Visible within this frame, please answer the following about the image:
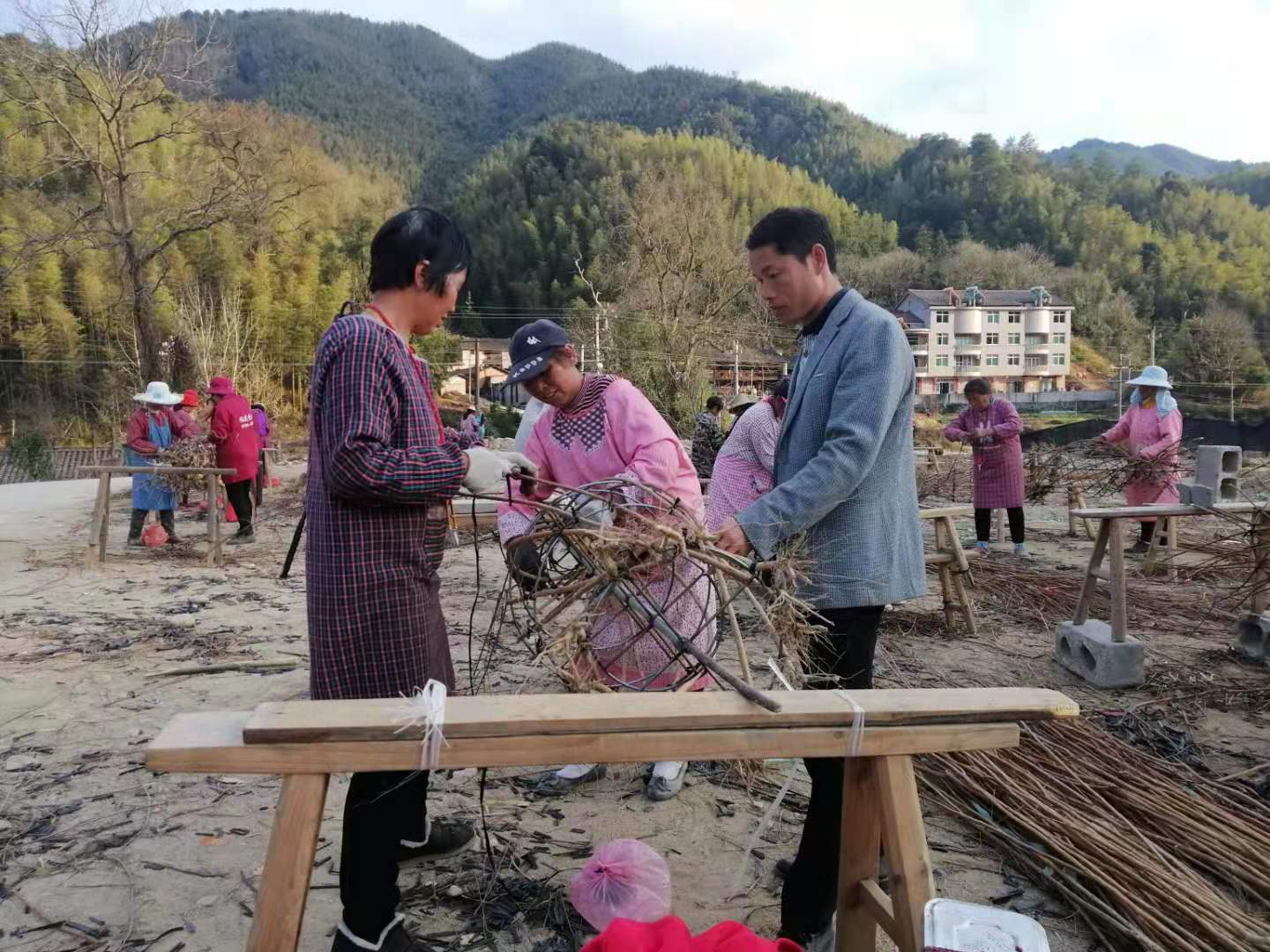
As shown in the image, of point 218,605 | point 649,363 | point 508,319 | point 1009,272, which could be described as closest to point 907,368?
point 218,605

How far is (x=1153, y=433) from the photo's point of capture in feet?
22.6

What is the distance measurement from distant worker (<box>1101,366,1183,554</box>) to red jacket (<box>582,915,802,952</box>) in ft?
21.0

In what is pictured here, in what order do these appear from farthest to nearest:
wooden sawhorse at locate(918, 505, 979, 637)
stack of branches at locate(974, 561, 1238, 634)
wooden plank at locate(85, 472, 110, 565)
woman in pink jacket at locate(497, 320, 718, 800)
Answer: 1. wooden plank at locate(85, 472, 110, 565)
2. stack of branches at locate(974, 561, 1238, 634)
3. wooden sawhorse at locate(918, 505, 979, 637)
4. woman in pink jacket at locate(497, 320, 718, 800)

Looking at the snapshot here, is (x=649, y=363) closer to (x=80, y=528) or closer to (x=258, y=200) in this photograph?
(x=258, y=200)

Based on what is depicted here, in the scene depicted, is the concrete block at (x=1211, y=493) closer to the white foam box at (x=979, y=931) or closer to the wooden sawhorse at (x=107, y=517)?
the white foam box at (x=979, y=931)

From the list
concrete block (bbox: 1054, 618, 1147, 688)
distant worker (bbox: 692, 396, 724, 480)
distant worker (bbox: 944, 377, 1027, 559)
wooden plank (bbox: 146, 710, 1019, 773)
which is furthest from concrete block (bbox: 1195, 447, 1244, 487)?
distant worker (bbox: 692, 396, 724, 480)

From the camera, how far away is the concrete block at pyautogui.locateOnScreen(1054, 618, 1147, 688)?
451 centimetres

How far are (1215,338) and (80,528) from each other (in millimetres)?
65715

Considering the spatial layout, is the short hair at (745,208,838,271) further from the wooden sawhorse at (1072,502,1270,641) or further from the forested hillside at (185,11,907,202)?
the forested hillside at (185,11,907,202)

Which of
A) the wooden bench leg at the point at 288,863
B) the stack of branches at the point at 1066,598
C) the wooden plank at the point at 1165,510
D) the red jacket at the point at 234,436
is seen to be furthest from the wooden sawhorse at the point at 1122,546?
the red jacket at the point at 234,436

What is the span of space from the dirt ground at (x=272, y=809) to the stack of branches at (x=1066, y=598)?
195 mm

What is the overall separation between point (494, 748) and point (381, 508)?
0.60 metres

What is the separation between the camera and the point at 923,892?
5.60ft

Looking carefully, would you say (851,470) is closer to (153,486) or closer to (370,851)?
(370,851)
